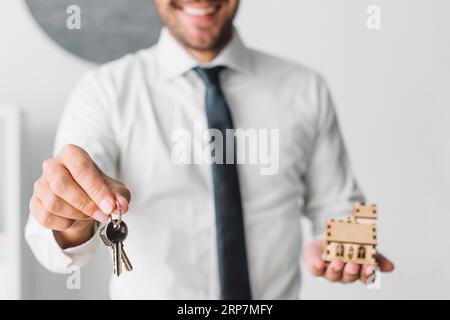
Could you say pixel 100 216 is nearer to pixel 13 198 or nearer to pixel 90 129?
pixel 90 129

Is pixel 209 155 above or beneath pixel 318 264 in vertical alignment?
above

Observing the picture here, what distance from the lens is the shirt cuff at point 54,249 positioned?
2.08 ft

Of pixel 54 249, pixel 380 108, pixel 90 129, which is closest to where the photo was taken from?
pixel 54 249

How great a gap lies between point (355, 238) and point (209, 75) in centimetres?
33

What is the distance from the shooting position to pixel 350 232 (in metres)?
0.68

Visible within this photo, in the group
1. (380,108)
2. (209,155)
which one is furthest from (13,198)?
(380,108)

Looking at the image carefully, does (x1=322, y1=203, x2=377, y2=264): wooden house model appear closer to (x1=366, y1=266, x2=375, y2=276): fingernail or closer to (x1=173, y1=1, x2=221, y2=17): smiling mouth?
(x1=366, y1=266, x2=375, y2=276): fingernail

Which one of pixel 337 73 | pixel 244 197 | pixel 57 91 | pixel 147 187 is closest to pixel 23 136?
pixel 57 91

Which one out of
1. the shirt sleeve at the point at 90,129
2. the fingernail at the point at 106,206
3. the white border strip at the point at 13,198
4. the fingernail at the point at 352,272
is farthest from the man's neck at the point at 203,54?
the fingernail at the point at 106,206

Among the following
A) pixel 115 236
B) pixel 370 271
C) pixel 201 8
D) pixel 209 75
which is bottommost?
pixel 370 271

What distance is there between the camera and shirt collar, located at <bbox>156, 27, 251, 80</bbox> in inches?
34.5

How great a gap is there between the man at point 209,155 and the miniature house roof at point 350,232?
95mm

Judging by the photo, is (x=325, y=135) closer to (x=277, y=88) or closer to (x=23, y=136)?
(x=277, y=88)

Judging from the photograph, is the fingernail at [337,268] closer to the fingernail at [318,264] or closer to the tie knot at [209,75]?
the fingernail at [318,264]
